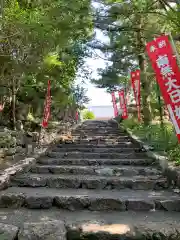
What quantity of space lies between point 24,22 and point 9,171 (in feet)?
13.2

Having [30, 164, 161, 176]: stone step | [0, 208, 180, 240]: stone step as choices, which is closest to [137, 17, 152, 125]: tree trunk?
[30, 164, 161, 176]: stone step

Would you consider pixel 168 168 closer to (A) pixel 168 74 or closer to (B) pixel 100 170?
(B) pixel 100 170

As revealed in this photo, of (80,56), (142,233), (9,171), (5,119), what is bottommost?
(142,233)

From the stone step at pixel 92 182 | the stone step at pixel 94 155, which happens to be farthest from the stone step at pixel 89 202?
the stone step at pixel 94 155

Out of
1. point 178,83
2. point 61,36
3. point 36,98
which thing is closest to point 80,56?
point 36,98

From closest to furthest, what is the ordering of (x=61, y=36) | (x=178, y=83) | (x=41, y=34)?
1. (x=178, y=83)
2. (x=41, y=34)
3. (x=61, y=36)

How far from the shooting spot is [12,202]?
445cm

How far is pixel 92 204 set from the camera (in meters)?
4.38

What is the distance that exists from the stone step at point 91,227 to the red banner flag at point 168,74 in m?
1.89

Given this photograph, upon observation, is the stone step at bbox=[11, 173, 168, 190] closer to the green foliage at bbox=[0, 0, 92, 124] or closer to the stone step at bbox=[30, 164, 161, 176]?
the stone step at bbox=[30, 164, 161, 176]

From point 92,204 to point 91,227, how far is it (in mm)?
856

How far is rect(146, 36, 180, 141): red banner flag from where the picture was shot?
204 inches

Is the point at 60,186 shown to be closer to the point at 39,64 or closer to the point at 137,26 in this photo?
the point at 39,64

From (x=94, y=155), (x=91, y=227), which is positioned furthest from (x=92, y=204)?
(x=94, y=155)
